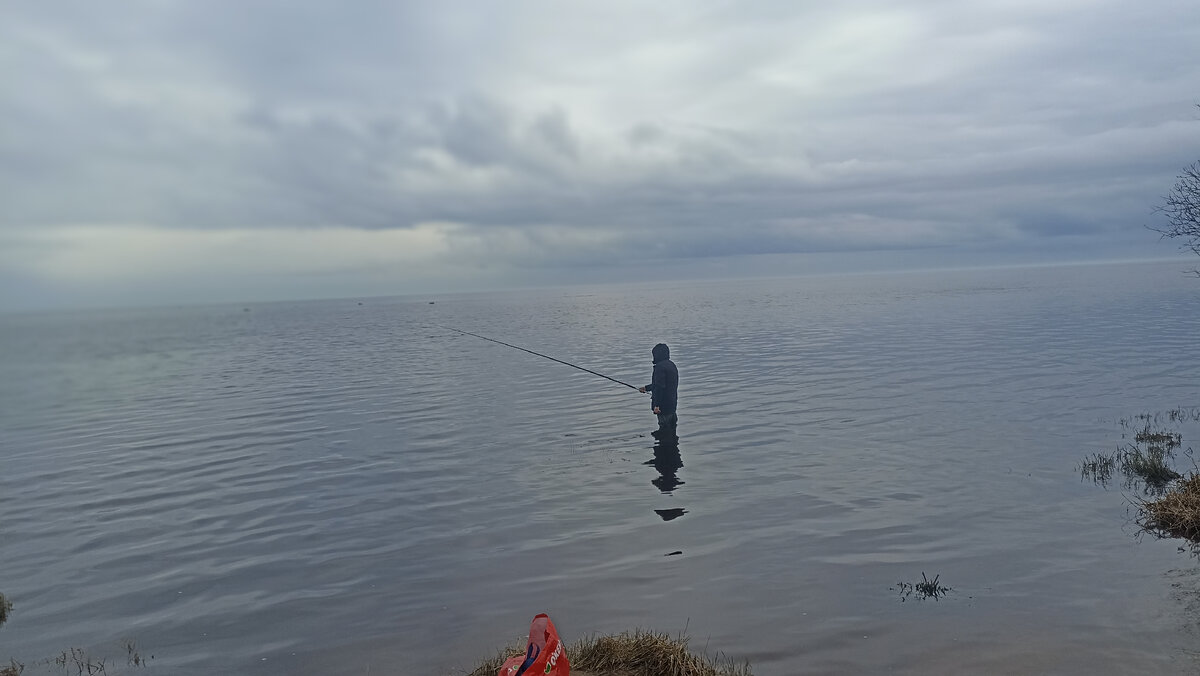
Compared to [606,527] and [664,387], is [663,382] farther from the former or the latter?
[606,527]

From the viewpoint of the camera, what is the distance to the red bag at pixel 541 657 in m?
6.49

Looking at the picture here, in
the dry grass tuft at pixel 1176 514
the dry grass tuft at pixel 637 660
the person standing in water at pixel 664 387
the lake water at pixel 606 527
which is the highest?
the person standing in water at pixel 664 387

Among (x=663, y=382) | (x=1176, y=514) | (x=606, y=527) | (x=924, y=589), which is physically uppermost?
(x=663, y=382)

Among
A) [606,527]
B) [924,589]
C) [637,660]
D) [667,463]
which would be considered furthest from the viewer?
[667,463]

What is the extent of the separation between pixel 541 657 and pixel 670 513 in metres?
8.83

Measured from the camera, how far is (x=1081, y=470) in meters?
17.0

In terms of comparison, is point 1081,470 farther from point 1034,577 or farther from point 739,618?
point 739,618

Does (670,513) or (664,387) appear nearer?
(670,513)

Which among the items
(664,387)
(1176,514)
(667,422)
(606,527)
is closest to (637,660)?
(606,527)

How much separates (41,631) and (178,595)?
1.78 m

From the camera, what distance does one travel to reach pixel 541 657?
21.4 ft

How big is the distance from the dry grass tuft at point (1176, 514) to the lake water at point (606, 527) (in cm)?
37

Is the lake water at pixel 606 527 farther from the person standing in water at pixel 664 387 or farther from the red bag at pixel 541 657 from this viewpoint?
the red bag at pixel 541 657

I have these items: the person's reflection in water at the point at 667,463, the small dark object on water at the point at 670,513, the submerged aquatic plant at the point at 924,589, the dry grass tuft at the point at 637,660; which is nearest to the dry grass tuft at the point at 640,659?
the dry grass tuft at the point at 637,660
